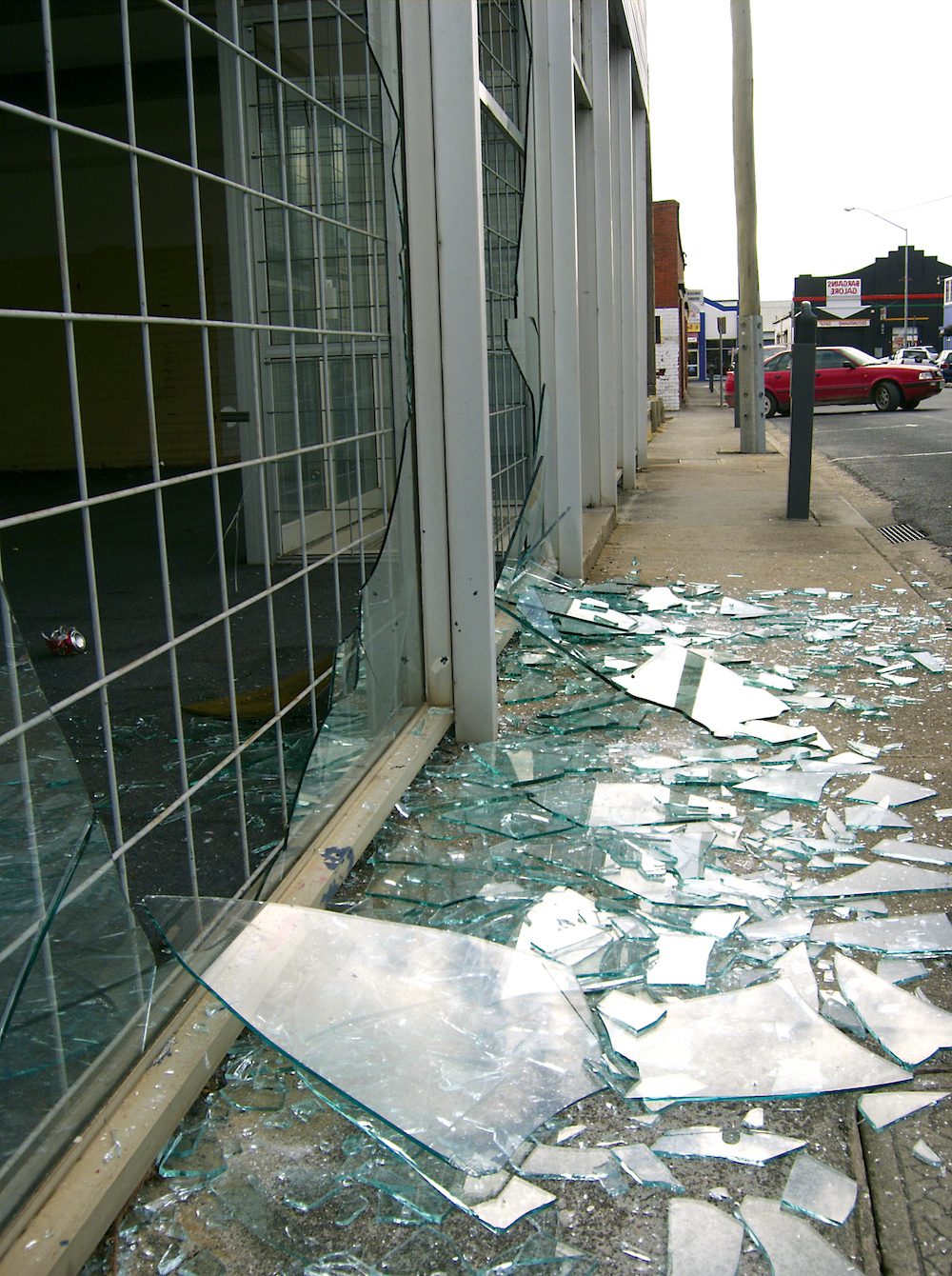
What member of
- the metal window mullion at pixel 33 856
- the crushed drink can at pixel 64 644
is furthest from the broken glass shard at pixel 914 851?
the crushed drink can at pixel 64 644

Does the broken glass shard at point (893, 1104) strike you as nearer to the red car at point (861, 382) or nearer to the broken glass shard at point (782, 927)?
the broken glass shard at point (782, 927)

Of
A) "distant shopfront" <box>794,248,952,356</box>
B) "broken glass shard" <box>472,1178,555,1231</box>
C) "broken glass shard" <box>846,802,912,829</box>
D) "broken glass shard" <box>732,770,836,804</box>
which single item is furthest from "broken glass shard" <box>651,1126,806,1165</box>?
A: "distant shopfront" <box>794,248,952,356</box>

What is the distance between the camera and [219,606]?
6.77m

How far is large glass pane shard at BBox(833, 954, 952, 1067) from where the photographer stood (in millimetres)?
2242

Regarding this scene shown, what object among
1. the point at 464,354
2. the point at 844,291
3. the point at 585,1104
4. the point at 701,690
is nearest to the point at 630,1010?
the point at 585,1104

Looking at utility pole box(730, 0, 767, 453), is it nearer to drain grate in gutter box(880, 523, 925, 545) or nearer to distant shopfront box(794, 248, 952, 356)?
drain grate in gutter box(880, 523, 925, 545)

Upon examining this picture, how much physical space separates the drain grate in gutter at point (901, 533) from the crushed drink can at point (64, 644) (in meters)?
5.45

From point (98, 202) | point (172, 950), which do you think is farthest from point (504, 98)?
point (98, 202)

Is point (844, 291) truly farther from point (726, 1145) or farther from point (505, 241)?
point (726, 1145)

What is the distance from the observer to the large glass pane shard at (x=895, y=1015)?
7.36 ft

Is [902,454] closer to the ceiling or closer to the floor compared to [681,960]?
closer to the ceiling

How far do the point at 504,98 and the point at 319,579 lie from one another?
2.87 metres

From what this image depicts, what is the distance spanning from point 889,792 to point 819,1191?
181cm

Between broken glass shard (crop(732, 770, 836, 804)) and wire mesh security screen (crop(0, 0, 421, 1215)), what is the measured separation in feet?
3.65
